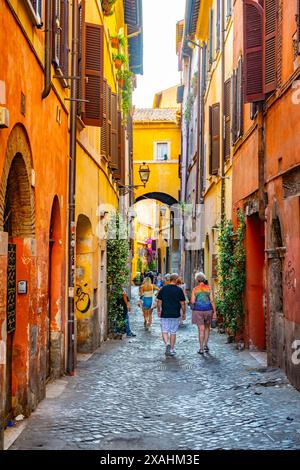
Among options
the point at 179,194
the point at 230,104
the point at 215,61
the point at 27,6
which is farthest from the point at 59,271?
the point at 179,194

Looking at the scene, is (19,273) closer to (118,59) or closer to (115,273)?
(115,273)

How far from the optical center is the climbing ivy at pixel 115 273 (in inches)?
696

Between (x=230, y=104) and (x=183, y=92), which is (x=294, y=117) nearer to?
(x=230, y=104)

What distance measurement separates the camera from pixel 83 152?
13484 millimetres

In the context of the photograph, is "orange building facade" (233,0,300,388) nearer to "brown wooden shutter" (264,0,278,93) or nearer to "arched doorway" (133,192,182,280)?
"brown wooden shutter" (264,0,278,93)

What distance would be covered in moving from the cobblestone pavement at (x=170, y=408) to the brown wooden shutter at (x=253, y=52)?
4.40m

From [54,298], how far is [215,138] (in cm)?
1023

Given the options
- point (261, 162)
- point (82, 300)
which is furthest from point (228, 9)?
point (82, 300)

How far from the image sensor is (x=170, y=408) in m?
8.80

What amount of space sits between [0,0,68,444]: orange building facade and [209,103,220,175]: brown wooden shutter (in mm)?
9835

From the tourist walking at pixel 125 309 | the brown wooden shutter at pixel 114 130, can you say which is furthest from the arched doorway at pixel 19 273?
the brown wooden shutter at pixel 114 130

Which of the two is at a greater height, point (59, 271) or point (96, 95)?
point (96, 95)

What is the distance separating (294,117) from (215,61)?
11.5 meters

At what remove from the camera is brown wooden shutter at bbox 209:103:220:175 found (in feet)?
64.0
